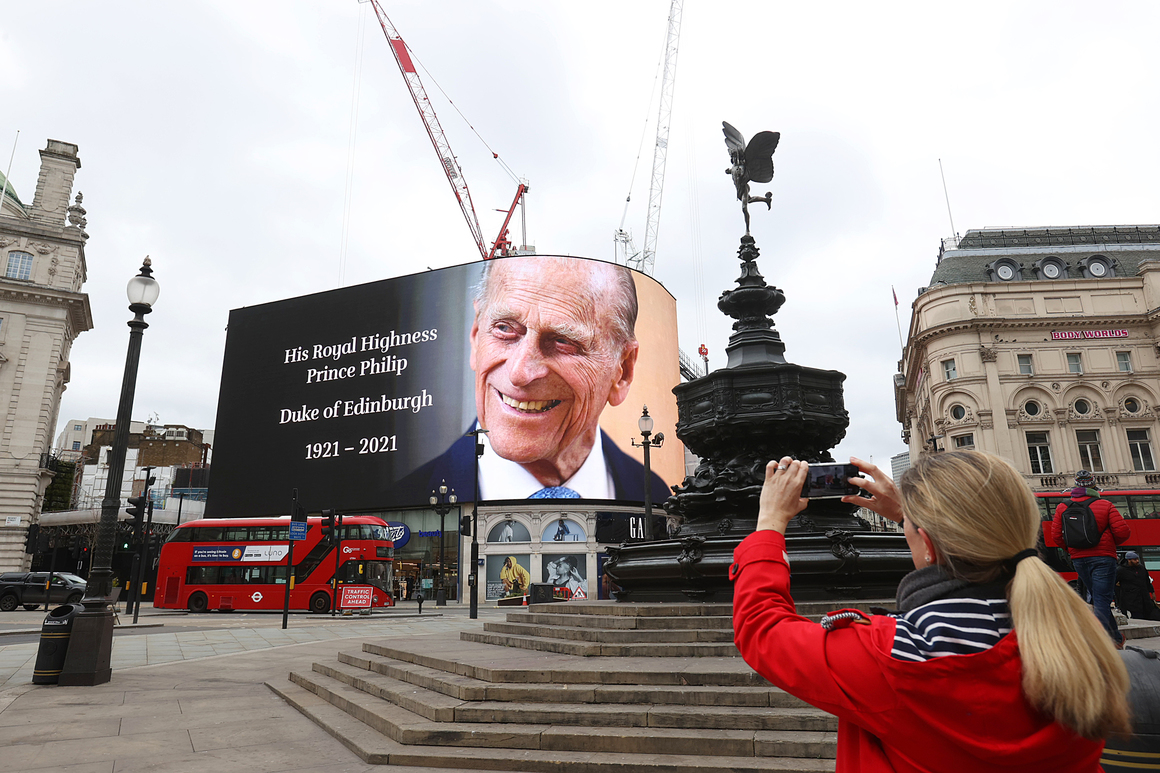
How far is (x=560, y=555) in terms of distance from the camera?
130 ft

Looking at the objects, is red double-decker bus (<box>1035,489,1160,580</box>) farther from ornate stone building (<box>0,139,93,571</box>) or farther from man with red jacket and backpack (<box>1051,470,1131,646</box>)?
ornate stone building (<box>0,139,93,571</box>)

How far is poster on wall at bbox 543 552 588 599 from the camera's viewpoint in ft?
128

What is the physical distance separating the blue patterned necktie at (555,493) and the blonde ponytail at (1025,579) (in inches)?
1509

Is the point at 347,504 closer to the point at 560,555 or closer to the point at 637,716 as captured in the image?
Answer: the point at 560,555

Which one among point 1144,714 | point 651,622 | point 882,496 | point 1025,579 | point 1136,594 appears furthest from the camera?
point 1136,594

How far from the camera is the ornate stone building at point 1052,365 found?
39.5m

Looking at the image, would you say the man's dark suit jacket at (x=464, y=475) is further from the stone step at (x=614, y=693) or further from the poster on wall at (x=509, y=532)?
the stone step at (x=614, y=693)

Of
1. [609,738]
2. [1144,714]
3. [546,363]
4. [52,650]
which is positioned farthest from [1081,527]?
[546,363]

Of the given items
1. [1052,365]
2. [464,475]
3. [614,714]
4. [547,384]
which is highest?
[1052,365]

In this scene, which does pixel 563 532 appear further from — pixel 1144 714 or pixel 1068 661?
pixel 1068 661

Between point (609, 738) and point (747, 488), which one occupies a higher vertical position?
point (747, 488)

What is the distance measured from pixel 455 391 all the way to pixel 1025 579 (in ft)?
134

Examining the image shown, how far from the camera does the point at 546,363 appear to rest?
39375mm

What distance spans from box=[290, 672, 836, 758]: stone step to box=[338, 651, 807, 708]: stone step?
306mm
